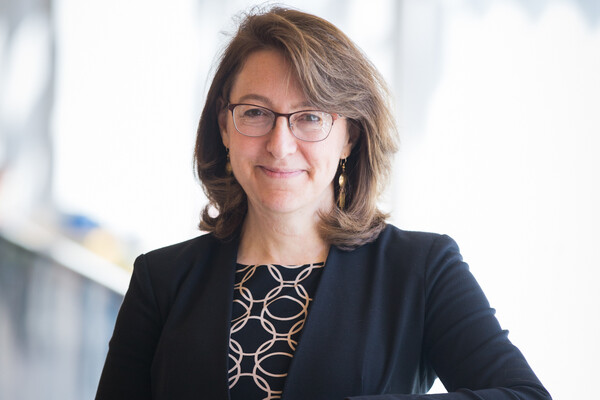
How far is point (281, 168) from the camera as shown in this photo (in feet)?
4.26

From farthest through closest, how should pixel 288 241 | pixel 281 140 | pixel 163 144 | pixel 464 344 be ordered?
pixel 163 144
pixel 288 241
pixel 281 140
pixel 464 344

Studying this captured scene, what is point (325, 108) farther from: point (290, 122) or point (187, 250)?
point (187, 250)

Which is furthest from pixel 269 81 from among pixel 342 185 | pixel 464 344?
pixel 464 344

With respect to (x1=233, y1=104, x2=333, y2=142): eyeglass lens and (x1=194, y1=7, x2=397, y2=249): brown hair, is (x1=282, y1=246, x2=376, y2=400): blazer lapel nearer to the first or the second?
(x1=194, y1=7, x2=397, y2=249): brown hair

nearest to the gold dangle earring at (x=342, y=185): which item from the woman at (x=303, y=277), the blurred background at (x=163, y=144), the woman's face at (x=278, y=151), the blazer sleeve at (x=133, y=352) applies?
the woman at (x=303, y=277)

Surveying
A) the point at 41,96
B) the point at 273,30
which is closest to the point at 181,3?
the point at 41,96

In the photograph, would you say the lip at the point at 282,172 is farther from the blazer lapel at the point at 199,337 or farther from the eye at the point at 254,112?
the blazer lapel at the point at 199,337

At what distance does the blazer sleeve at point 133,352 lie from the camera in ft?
4.48

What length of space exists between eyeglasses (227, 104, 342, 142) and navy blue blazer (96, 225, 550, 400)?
0.85ft

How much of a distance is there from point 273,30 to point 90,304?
203 centimetres

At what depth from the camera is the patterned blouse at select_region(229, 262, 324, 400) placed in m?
1.23

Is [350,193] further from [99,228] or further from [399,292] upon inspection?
[99,228]

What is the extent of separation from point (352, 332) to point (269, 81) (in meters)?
0.53

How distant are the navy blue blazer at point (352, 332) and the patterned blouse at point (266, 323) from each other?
0.03 meters
